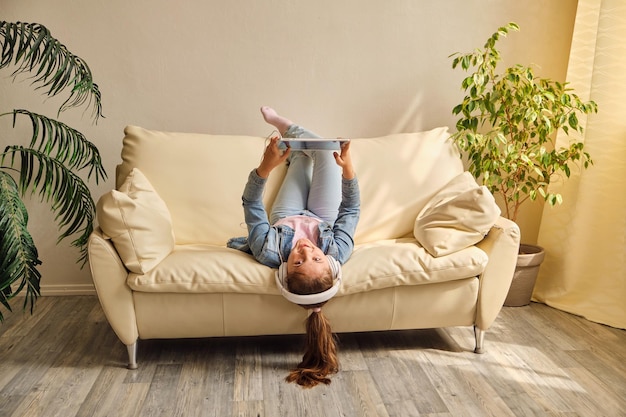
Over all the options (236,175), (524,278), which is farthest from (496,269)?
(236,175)

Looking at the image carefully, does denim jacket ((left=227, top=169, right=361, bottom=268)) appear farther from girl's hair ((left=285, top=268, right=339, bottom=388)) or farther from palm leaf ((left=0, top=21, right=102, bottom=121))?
palm leaf ((left=0, top=21, right=102, bottom=121))

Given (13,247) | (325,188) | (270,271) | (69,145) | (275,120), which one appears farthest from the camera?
(275,120)

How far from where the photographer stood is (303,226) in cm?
262

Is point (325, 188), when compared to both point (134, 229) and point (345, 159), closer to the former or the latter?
point (345, 159)

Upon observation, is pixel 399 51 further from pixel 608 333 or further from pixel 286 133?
pixel 608 333

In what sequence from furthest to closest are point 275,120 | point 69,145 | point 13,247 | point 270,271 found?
point 275,120, point 69,145, point 270,271, point 13,247

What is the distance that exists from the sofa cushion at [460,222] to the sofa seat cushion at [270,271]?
42 mm

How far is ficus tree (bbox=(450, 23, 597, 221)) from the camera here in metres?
2.98

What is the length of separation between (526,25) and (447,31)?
17.4 inches

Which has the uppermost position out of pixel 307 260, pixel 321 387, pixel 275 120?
pixel 275 120

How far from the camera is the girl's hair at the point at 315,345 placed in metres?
2.30

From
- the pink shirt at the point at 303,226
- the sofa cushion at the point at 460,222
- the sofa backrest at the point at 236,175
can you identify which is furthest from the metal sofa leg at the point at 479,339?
the pink shirt at the point at 303,226

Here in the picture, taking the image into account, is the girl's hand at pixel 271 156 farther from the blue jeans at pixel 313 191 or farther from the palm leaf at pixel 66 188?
the palm leaf at pixel 66 188

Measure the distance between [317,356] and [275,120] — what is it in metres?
1.19
